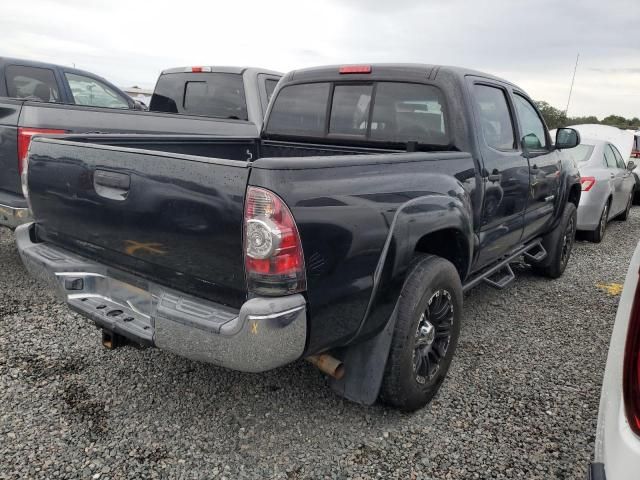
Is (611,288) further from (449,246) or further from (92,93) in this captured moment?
(92,93)

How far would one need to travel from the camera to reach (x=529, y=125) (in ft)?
14.4

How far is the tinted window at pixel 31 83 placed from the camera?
6.05 m

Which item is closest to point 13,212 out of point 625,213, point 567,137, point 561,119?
point 567,137

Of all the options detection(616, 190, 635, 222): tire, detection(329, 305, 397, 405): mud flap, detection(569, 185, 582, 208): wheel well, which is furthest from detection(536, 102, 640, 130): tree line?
detection(329, 305, 397, 405): mud flap

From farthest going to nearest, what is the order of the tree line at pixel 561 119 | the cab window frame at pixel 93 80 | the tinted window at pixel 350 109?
the tree line at pixel 561 119, the cab window frame at pixel 93 80, the tinted window at pixel 350 109

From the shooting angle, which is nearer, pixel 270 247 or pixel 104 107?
pixel 270 247

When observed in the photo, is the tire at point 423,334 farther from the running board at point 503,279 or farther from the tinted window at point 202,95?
the tinted window at point 202,95

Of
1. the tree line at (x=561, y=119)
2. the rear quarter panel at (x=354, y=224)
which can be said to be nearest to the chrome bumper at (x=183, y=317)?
the rear quarter panel at (x=354, y=224)

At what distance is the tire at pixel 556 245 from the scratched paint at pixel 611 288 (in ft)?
1.30

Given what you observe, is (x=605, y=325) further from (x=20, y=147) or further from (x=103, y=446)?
(x=20, y=147)

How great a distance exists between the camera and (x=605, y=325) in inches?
165

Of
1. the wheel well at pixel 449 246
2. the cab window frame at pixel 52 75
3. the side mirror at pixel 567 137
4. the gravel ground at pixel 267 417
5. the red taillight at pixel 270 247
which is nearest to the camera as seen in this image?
the red taillight at pixel 270 247

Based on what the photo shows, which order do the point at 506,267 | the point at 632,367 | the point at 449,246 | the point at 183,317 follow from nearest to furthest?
the point at 632,367
the point at 183,317
the point at 449,246
the point at 506,267

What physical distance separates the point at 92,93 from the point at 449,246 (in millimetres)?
5765
